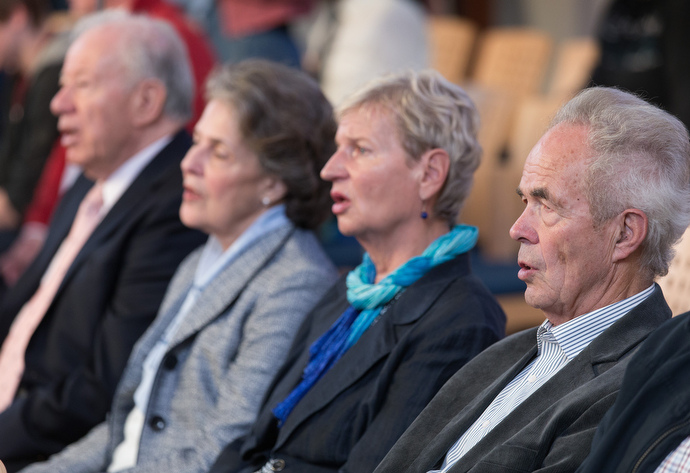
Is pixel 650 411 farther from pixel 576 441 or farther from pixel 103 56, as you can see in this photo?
pixel 103 56

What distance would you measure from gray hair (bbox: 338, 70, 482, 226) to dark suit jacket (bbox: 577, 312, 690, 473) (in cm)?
90

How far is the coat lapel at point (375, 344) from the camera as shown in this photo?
5.92 feet

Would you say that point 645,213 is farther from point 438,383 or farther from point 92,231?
point 92,231

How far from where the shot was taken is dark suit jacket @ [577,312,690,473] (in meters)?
1.09

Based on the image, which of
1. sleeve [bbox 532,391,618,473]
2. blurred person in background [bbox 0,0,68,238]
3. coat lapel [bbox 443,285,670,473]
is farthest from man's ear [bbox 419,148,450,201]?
blurred person in background [bbox 0,0,68,238]

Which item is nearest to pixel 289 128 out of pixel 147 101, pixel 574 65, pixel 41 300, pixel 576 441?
pixel 147 101

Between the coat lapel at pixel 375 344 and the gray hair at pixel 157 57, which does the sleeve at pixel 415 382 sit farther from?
the gray hair at pixel 157 57

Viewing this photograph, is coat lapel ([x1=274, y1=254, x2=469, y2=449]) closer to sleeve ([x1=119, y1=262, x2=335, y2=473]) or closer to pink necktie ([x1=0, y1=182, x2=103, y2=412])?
sleeve ([x1=119, y1=262, x2=335, y2=473])

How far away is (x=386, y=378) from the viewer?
1729 mm

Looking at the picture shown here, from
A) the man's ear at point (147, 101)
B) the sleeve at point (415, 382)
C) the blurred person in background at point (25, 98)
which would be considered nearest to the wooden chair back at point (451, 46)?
the blurred person in background at point (25, 98)

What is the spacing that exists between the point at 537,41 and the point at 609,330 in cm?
516

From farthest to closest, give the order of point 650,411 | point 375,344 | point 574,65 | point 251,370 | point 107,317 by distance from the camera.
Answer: point 574,65 → point 107,317 → point 251,370 → point 375,344 → point 650,411

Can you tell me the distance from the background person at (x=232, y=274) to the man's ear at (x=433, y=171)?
446mm

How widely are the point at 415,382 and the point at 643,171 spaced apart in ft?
2.09
